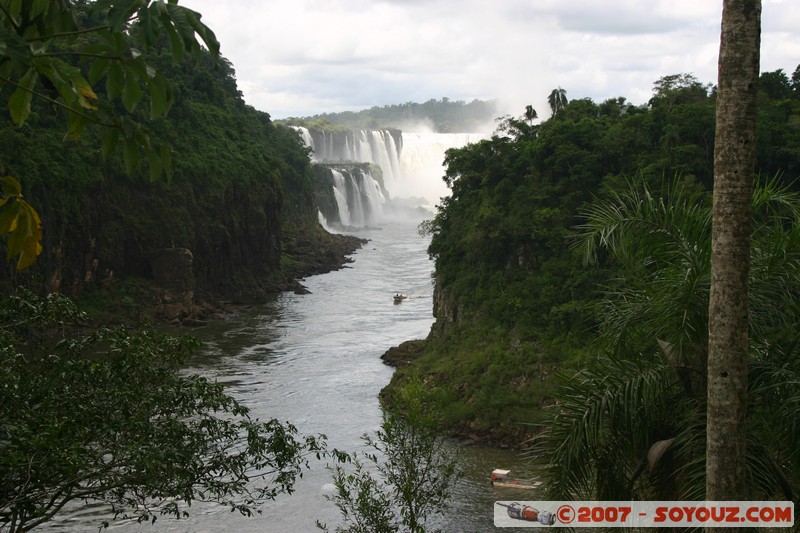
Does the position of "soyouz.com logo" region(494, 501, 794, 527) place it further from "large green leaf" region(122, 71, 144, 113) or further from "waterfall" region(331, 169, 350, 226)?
"waterfall" region(331, 169, 350, 226)

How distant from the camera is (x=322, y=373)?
3481 centimetres

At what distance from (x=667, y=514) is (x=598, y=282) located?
930 inches

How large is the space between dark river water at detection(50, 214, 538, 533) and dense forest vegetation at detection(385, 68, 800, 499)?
2255 mm

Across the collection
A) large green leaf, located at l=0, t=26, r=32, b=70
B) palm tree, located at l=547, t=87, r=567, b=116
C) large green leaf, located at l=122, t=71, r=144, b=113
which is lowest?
large green leaf, located at l=122, t=71, r=144, b=113

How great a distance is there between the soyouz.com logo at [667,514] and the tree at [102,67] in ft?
15.4

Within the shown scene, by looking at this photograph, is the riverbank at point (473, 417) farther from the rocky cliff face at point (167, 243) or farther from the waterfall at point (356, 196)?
the waterfall at point (356, 196)

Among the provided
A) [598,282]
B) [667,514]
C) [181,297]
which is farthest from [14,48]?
[181,297]

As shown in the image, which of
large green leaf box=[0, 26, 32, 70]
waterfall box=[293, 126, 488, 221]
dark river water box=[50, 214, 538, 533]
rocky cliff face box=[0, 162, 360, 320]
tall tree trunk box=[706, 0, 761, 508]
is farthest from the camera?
waterfall box=[293, 126, 488, 221]

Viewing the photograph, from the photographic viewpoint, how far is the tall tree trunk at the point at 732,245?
5.88m

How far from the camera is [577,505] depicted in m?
7.32

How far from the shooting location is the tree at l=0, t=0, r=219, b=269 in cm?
292

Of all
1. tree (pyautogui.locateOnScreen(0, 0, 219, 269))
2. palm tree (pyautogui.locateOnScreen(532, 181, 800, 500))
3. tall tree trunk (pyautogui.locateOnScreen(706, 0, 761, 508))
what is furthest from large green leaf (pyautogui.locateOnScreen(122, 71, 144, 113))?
palm tree (pyautogui.locateOnScreen(532, 181, 800, 500))

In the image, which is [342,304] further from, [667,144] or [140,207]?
[667,144]

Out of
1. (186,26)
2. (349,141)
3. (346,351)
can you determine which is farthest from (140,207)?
(349,141)
